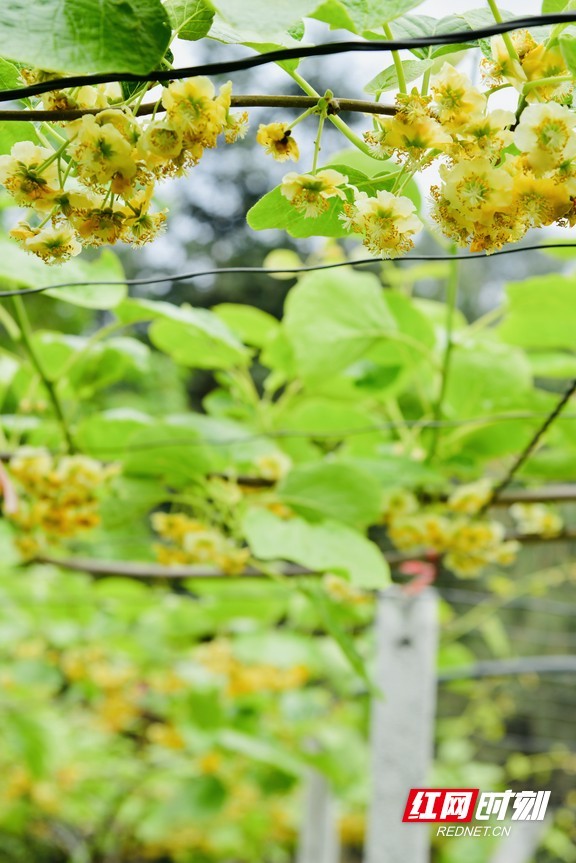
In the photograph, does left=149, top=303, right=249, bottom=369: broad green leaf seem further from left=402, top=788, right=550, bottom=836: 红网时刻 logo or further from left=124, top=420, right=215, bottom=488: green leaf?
left=402, top=788, right=550, bottom=836: 红网时刻 logo

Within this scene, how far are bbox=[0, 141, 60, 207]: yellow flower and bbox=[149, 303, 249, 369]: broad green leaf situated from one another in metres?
0.35

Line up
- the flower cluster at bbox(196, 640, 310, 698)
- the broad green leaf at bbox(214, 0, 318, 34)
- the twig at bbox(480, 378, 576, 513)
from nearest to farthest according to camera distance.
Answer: the broad green leaf at bbox(214, 0, 318, 34), the twig at bbox(480, 378, 576, 513), the flower cluster at bbox(196, 640, 310, 698)

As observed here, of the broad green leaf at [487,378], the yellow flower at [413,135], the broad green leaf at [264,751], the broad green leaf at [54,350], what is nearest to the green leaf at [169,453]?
the broad green leaf at [54,350]

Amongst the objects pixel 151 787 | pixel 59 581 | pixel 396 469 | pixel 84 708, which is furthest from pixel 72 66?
pixel 84 708

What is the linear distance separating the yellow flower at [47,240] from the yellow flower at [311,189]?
9 centimetres

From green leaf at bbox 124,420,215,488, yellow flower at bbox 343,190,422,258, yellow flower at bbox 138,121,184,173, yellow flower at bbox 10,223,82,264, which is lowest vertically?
yellow flower at bbox 10,223,82,264

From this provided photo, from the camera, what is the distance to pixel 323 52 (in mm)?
275

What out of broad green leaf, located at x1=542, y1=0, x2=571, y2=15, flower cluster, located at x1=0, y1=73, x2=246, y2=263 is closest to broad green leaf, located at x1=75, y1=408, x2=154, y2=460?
flower cluster, located at x1=0, y1=73, x2=246, y2=263

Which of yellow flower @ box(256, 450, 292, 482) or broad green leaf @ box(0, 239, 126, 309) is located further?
yellow flower @ box(256, 450, 292, 482)

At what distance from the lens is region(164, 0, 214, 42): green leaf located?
0.33 metres

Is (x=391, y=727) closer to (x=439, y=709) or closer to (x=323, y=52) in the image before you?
(x=323, y=52)

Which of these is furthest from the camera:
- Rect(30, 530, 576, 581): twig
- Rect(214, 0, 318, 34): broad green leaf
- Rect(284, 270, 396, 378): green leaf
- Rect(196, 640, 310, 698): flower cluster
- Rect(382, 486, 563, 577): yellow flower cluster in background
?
Rect(196, 640, 310, 698): flower cluster

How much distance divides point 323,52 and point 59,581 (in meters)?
1.78

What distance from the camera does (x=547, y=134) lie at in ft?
0.97
